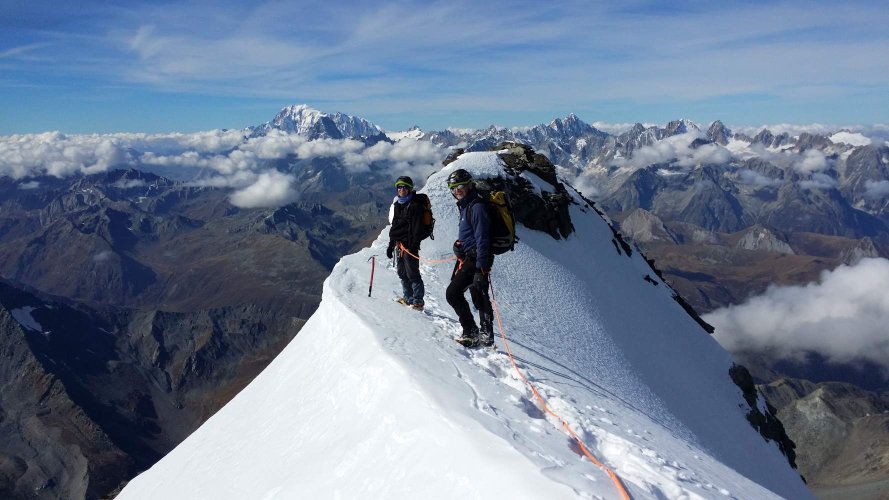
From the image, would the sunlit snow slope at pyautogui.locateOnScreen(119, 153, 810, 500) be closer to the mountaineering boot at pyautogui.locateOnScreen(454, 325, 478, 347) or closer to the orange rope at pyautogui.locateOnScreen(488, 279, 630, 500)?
the orange rope at pyautogui.locateOnScreen(488, 279, 630, 500)

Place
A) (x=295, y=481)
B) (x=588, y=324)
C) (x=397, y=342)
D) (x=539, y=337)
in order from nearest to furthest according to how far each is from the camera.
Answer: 1. (x=295, y=481)
2. (x=397, y=342)
3. (x=539, y=337)
4. (x=588, y=324)

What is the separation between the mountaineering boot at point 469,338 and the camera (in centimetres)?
1538

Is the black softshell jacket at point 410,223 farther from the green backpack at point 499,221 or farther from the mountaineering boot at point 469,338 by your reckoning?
the mountaineering boot at point 469,338

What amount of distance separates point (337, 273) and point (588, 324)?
15.2 meters

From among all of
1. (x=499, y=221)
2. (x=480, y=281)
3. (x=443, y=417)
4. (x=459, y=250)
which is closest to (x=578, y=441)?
(x=443, y=417)

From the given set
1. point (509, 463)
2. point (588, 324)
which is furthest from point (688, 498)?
point (588, 324)

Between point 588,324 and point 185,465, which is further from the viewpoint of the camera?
point 588,324

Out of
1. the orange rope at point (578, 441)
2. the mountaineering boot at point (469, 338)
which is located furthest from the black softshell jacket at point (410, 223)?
the orange rope at point (578, 441)

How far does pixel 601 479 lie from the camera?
8.31m

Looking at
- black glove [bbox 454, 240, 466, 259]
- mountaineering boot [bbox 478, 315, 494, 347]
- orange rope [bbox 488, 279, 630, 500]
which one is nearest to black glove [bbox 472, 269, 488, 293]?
black glove [bbox 454, 240, 466, 259]

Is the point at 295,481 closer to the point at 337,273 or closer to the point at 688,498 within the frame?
the point at 688,498

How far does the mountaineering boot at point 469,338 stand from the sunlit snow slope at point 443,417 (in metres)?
0.31

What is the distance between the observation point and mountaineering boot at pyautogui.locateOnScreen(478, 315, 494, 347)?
15609 millimetres

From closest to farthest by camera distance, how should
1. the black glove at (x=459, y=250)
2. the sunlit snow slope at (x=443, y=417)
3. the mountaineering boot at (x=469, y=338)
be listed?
the sunlit snow slope at (x=443, y=417) < the black glove at (x=459, y=250) < the mountaineering boot at (x=469, y=338)
